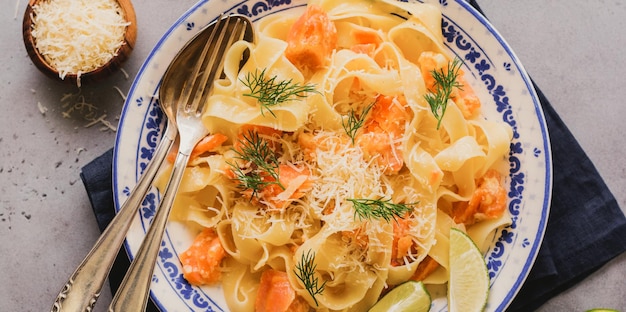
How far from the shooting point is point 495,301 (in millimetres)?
3646

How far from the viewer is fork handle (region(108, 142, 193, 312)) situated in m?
3.36

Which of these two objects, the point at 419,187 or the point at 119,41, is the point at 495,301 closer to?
the point at 419,187

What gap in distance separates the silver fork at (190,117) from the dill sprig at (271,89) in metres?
0.26

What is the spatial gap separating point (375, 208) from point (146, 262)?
135 cm

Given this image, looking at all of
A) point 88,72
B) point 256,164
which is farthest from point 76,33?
point 256,164

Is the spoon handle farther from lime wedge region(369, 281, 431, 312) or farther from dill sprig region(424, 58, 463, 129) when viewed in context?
dill sprig region(424, 58, 463, 129)

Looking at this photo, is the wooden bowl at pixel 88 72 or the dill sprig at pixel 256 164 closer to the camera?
the dill sprig at pixel 256 164

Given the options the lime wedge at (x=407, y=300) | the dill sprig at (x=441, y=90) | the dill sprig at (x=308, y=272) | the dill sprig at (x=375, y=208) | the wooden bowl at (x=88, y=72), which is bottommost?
the lime wedge at (x=407, y=300)

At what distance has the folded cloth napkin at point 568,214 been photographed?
4051 mm

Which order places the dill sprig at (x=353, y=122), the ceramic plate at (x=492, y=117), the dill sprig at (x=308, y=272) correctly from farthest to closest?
the ceramic plate at (x=492, y=117) < the dill sprig at (x=353, y=122) < the dill sprig at (x=308, y=272)

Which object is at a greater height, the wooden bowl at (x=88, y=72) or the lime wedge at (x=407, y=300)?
the wooden bowl at (x=88, y=72)

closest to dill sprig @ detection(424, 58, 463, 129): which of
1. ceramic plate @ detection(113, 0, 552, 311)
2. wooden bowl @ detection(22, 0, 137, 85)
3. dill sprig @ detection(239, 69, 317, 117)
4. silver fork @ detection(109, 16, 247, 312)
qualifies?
ceramic plate @ detection(113, 0, 552, 311)

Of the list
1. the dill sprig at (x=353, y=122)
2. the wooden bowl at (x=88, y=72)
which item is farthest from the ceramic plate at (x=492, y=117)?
the dill sprig at (x=353, y=122)

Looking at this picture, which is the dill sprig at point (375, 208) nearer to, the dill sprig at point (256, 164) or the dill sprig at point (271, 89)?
the dill sprig at point (256, 164)
